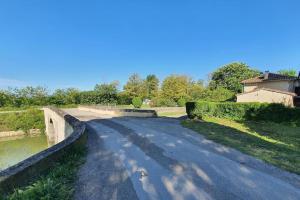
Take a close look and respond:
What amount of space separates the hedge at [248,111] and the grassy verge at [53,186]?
13.2m

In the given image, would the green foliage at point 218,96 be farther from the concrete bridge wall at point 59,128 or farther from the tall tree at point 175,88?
the concrete bridge wall at point 59,128

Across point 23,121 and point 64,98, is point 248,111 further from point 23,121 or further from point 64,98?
point 64,98

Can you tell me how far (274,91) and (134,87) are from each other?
107 ft

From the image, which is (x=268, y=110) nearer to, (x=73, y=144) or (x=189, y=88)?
(x=73, y=144)

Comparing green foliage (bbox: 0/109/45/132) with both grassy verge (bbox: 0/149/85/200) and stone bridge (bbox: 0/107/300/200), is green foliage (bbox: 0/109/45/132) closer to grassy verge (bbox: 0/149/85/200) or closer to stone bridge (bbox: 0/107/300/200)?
stone bridge (bbox: 0/107/300/200)

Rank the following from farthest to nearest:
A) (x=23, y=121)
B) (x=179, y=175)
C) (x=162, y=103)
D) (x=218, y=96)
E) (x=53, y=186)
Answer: (x=162, y=103) < (x=218, y=96) < (x=23, y=121) < (x=179, y=175) < (x=53, y=186)

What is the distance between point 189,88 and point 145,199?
150ft

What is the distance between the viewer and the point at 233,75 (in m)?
55.6

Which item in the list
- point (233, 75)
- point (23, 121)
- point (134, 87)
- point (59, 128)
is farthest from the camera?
point (233, 75)

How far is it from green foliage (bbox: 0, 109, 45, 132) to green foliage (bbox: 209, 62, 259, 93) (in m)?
42.3

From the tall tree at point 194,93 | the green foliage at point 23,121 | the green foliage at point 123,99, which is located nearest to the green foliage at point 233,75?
the tall tree at point 194,93

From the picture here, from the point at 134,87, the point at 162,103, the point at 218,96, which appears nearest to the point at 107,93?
the point at 134,87

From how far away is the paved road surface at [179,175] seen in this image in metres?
4.02

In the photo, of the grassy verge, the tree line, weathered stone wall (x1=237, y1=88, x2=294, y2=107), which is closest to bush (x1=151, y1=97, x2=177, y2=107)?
the tree line
